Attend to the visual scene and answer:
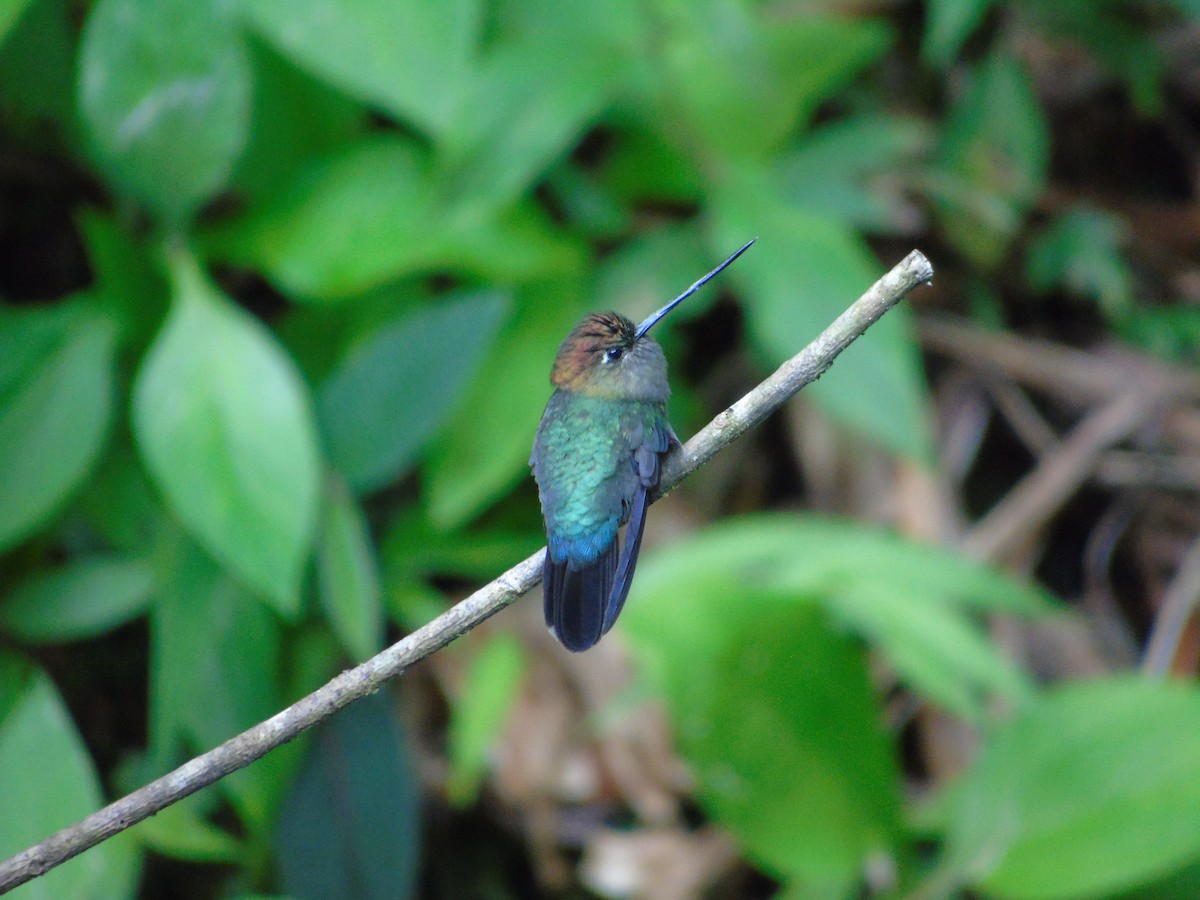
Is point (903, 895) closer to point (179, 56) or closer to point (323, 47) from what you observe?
point (323, 47)

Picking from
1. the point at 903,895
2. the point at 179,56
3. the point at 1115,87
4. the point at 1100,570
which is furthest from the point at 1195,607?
the point at 179,56

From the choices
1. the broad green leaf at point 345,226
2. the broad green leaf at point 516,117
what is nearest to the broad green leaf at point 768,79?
the broad green leaf at point 516,117

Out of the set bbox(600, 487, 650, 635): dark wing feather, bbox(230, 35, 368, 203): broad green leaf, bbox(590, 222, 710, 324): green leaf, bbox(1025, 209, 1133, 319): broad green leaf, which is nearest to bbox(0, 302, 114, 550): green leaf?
bbox(230, 35, 368, 203): broad green leaf

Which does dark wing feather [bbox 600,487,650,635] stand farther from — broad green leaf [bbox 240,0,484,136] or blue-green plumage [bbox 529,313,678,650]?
broad green leaf [bbox 240,0,484,136]

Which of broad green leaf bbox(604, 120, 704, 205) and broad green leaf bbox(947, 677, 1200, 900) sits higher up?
broad green leaf bbox(604, 120, 704, 205)

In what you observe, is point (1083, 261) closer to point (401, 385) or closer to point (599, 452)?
point (401, 385)
